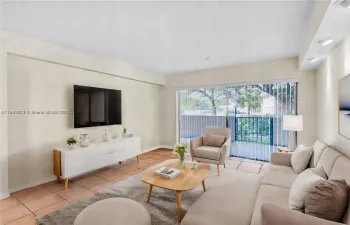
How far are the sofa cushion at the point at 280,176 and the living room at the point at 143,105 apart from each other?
0.08ft

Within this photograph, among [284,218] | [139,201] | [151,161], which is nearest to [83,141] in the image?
[139,201]

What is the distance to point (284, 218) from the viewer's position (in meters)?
1.18

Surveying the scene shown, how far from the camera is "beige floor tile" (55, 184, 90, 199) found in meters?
2.70

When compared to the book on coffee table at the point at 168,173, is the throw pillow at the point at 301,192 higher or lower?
higher

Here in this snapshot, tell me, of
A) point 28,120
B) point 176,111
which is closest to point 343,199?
point 28,120

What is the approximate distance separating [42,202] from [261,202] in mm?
2813

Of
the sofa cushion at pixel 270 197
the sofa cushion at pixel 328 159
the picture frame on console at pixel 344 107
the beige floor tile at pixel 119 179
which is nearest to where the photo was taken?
the sofa cushion at pixel 270 197

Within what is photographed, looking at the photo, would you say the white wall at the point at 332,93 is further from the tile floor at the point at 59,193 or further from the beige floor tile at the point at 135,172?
the beige floor tile at the point at 135,172

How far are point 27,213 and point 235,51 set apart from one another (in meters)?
4.12

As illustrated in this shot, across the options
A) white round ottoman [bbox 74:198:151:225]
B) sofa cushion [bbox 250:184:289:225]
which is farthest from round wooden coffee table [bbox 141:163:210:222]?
sofa cushion [bbox 250:184:289:225]

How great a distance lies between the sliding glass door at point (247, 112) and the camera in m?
4.27

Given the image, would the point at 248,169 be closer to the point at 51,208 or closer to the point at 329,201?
the point at 329,201

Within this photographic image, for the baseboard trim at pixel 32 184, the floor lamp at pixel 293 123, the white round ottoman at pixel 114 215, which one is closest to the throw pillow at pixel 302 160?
the floor lamp at pixel 293 123

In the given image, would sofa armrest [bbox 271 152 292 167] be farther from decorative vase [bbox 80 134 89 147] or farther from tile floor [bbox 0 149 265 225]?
decorative vase [bbox 80 134 89 147]
